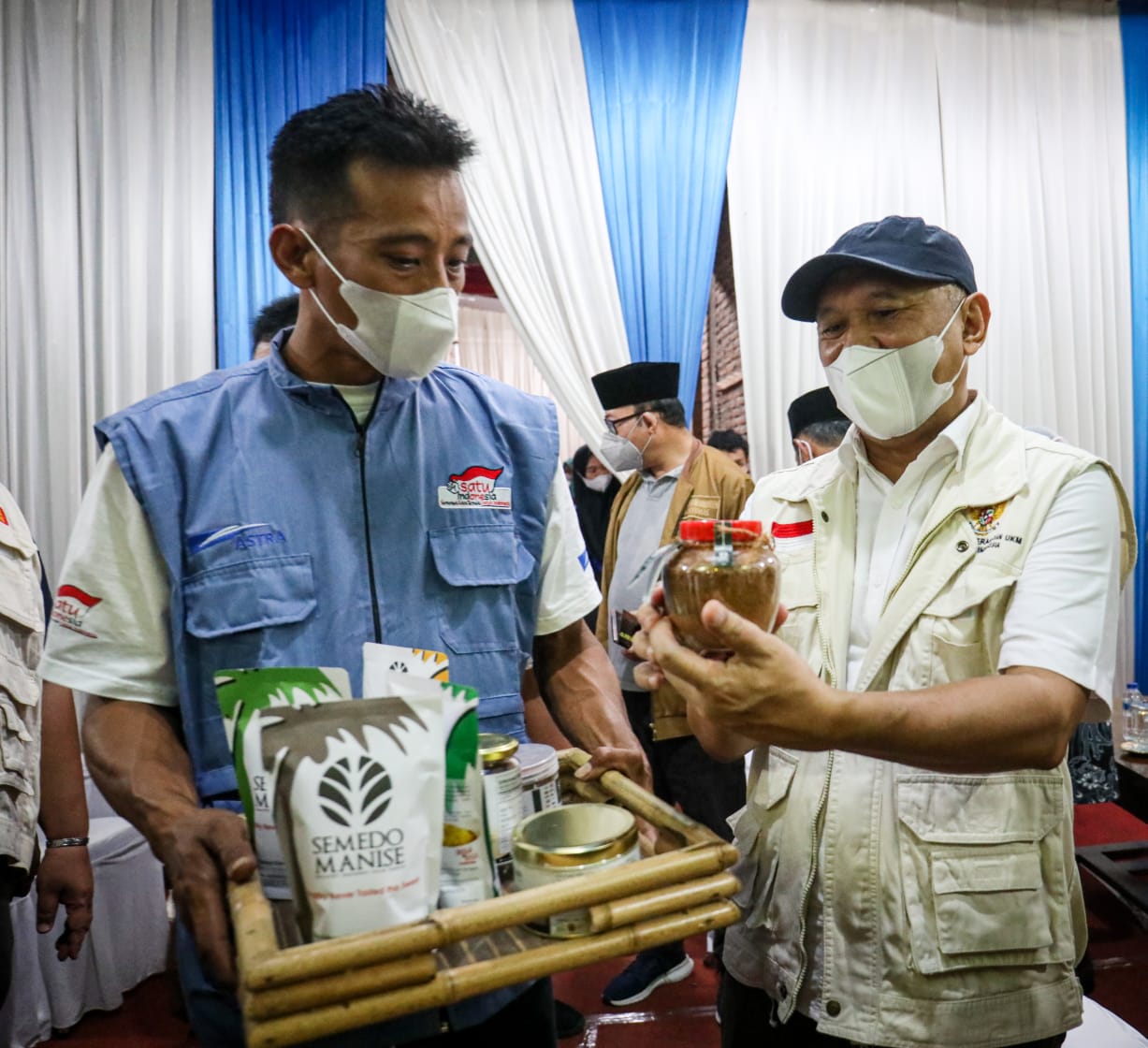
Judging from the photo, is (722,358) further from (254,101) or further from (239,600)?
(239,600)

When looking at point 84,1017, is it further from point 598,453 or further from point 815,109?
point 815,109

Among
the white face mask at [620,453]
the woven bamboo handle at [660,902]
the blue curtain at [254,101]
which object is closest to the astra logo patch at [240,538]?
the woven bamboo handle at [660,902]

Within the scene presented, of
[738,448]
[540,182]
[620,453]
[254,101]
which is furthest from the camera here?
[738,448]

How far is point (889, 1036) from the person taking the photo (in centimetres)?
107

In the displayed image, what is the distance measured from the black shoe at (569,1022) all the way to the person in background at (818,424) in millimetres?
2034

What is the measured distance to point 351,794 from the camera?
72 cm

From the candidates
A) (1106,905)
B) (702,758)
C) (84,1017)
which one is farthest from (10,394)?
(1106,905)

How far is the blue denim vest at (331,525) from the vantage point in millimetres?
1023

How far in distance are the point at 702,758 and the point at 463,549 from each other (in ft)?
6.08

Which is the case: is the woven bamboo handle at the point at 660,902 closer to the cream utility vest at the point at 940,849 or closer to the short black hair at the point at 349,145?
the cream utility vest at the point at 940,849

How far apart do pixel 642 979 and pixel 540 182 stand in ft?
10.7

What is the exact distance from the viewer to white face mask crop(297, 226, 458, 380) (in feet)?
3.68

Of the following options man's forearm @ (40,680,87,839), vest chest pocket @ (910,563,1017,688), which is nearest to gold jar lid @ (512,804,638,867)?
vest chest pocket @ (910,563,1017,688)

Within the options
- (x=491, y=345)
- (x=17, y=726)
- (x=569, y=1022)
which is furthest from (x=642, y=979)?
(x=491, y=345)
